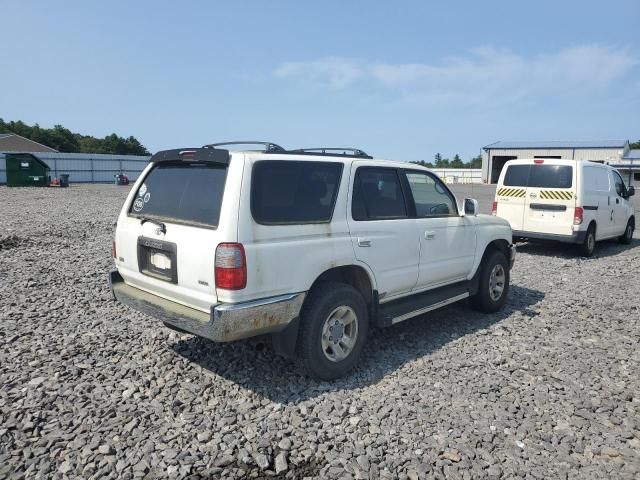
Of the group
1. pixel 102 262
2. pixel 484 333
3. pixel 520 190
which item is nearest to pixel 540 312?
pixel 484 333

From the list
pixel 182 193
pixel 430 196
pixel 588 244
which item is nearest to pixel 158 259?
pixel 182 193

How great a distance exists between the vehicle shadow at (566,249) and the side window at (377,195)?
704 cm

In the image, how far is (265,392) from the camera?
12.8 ft

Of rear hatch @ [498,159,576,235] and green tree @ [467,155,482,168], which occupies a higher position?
green tree @ [467,155,482,168]

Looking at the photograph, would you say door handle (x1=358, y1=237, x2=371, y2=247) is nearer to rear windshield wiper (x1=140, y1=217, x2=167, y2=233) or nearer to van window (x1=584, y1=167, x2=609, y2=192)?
rear windshield wiper (x1=140, y1=217, x2=167, y2=233)

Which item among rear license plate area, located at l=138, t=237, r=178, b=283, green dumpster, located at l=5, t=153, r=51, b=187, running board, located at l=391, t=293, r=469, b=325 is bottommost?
running board, located at l=391, t=293, r=469, b=325

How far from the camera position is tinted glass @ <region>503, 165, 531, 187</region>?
1027cm

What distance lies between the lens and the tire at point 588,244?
1012 centimetres

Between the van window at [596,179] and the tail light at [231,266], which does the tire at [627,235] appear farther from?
the tail light at [231,266]

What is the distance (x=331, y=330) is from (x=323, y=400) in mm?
591

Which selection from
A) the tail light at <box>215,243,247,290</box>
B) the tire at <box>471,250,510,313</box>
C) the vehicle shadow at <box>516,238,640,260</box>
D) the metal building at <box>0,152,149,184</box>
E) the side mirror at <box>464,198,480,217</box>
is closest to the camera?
the tail light at <box>215,243,247,290</box>

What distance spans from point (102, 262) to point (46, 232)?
14.1 ft

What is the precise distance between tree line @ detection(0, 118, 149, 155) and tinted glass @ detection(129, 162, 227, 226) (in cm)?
7922

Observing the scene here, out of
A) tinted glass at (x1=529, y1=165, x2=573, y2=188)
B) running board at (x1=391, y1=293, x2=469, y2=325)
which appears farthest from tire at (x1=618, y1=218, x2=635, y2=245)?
running board at (x1=391, y1=293, x2=469, y2=325)
